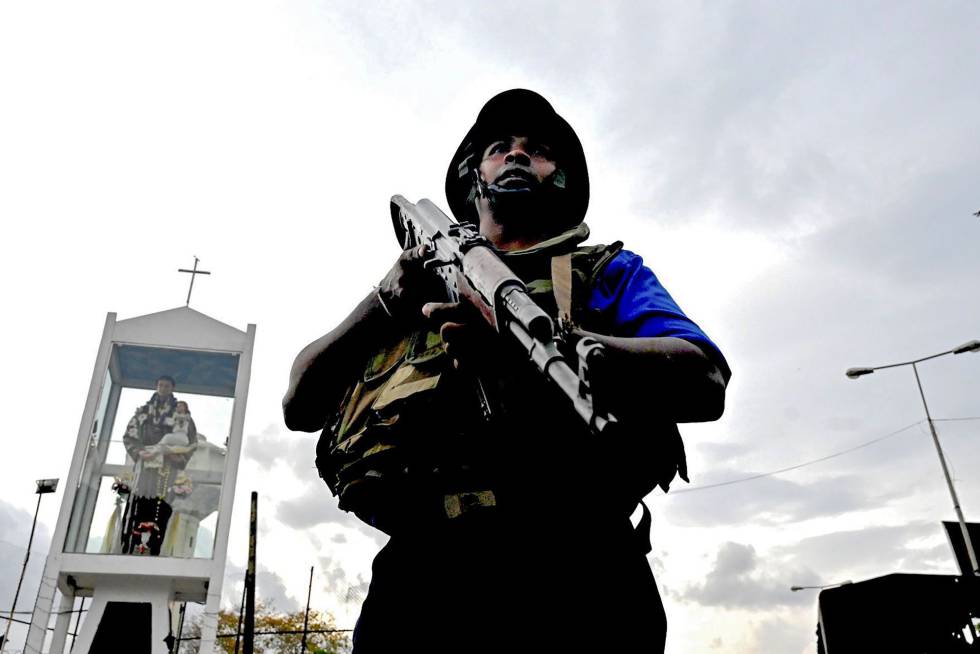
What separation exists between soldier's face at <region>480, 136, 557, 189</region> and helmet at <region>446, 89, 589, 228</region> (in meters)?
0.05

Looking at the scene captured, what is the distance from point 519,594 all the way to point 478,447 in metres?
0.43

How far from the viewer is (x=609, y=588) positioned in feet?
6.73

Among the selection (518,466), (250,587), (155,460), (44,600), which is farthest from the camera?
(155,460)

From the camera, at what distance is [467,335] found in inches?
85.8

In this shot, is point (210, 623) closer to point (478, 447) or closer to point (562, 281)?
point (478, 447)

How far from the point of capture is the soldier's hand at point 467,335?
218 centimetres

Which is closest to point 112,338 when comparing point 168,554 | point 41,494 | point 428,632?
point 168,554

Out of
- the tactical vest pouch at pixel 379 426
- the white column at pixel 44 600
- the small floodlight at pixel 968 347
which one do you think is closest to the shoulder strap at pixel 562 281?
the tactical vest pouch at pixel 379 426

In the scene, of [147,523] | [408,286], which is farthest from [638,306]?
[147,523]

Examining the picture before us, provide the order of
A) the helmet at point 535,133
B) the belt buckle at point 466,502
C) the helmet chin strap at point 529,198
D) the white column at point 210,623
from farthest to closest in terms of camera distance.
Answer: the white column at point 210,623 → the helmet at point 535,133 → the helmet chin strap at point 529,198 → the belt buckle at point 466,502

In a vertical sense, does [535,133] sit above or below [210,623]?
above

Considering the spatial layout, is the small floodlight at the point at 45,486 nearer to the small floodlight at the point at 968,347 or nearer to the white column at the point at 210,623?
the white column at the point at 210,623

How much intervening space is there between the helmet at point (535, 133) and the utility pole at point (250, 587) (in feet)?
28.3

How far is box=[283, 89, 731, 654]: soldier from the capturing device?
201cm
